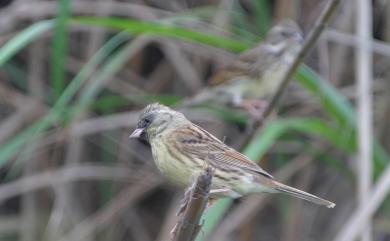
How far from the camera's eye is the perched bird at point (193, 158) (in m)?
2.24

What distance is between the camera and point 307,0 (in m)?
3.86

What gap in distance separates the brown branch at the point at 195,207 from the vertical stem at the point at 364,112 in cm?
158

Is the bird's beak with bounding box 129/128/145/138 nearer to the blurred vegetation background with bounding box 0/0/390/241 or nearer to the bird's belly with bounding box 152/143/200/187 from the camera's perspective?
the bird's belly with bounding box 152/143/200/187

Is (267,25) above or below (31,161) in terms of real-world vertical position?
above

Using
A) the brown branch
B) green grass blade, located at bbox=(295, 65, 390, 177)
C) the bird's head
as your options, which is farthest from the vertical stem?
the brown branch

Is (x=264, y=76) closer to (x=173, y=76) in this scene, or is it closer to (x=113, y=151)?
(x=173, y=76)

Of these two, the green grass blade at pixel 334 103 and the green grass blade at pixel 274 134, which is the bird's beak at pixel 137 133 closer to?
the green grass blade at pixel 274 134

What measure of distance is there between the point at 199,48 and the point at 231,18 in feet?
0.70

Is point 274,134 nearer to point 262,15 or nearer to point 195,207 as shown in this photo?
point 262,15

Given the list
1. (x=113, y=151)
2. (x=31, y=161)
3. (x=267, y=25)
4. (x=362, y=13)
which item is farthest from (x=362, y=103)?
(x=31, y=161)

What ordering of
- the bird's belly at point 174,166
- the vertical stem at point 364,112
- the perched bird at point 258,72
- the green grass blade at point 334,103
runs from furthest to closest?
1. the perched bird at point 258,72
2. the vertical stem at point 364,112
3. the green grass blade at point 334,103
4. the bird's belly at point 174,166

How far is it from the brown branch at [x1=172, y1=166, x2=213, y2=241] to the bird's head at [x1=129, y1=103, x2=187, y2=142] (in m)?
0.71

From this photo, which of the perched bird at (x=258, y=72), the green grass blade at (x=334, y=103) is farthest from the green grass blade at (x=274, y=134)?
the perched bird at (x=258, y=72)

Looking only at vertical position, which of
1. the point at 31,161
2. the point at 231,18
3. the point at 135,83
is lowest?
the point at 31,161
